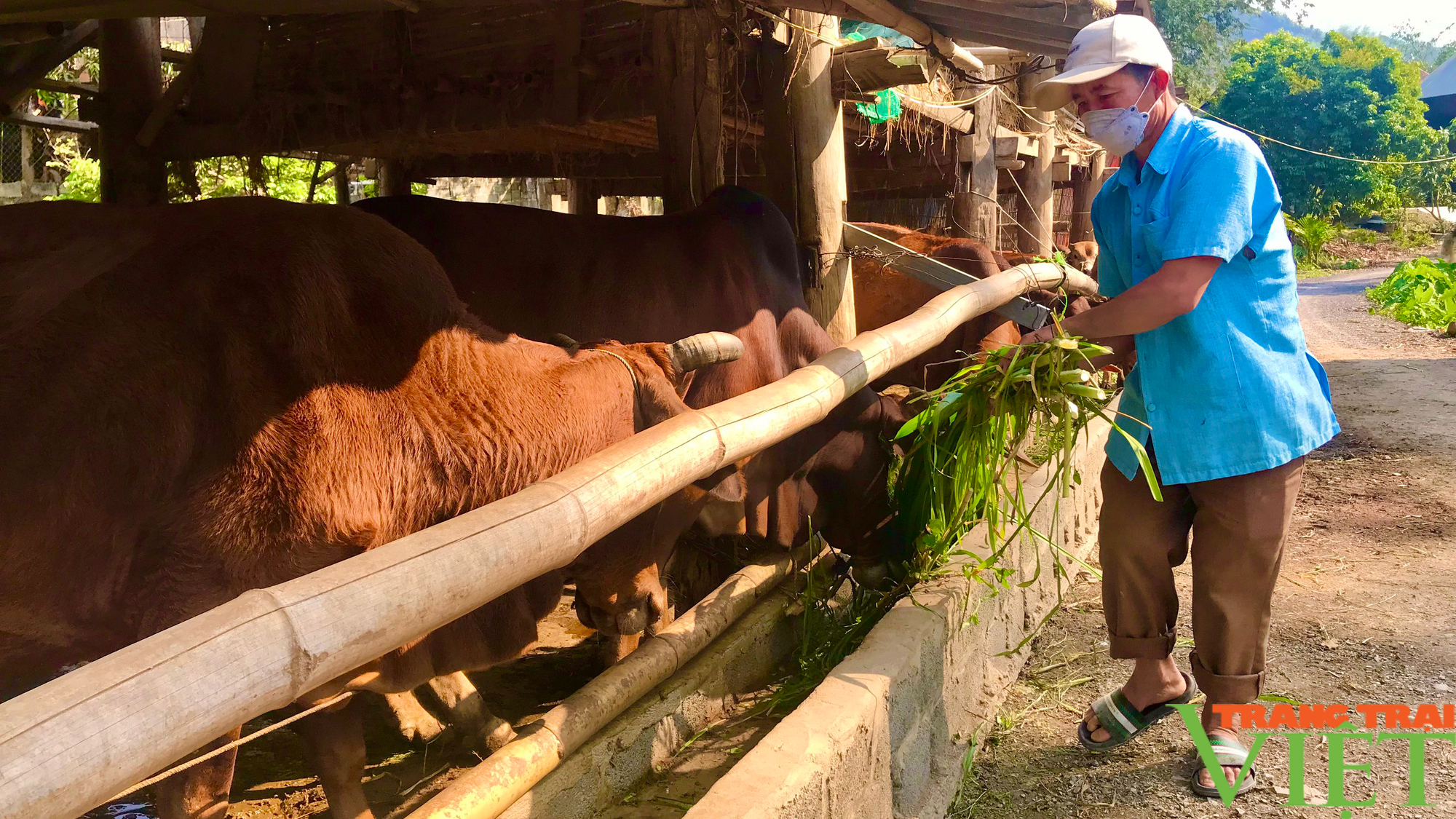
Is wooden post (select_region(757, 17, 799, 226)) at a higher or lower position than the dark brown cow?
higher

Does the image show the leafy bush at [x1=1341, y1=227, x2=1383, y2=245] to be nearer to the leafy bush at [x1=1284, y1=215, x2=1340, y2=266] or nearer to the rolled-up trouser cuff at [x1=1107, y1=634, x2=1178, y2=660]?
the leafy bush at [x1=1284, y1=215, x2=1340, y2=266]

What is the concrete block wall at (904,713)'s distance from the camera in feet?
7.95

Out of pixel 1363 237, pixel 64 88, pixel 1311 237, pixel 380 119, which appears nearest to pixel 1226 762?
pixel 380 119

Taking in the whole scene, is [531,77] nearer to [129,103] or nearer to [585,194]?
[129,103]

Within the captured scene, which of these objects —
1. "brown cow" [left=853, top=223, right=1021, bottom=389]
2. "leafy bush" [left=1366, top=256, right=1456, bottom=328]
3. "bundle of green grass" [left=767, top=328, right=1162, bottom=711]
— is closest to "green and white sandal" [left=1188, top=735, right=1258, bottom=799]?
"bundle of green grass" [left=767, top=328, right=1162, bottom=711]

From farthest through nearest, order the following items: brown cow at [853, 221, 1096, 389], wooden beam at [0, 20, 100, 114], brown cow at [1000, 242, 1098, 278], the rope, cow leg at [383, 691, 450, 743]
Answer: brown cow at [1000, 242, 1098, 278]
brown cow at [853, 221, 1096, 389]
wooden beam at [0, 20, 100, 114]
cow leg at [383, 691, 450, 743]
the rope

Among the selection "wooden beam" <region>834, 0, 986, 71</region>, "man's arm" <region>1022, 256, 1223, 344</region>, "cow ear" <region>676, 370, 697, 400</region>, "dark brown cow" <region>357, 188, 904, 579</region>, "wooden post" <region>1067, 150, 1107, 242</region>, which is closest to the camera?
"man's arm" <region>1022, 256, 1223, 344</region>

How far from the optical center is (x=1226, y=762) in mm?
3193

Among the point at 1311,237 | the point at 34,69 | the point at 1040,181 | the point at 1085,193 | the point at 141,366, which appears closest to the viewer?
the point at 141,366

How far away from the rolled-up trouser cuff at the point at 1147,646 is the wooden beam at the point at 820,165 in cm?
227

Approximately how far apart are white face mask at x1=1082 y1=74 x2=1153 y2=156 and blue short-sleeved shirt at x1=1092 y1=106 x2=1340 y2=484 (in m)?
0.08

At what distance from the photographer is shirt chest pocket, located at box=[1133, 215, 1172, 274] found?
2.98 m

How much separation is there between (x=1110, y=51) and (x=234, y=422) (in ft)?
8.66

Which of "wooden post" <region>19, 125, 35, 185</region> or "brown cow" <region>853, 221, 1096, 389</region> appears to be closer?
"brown cow" <region>853, 221, 1096, 389</region>
